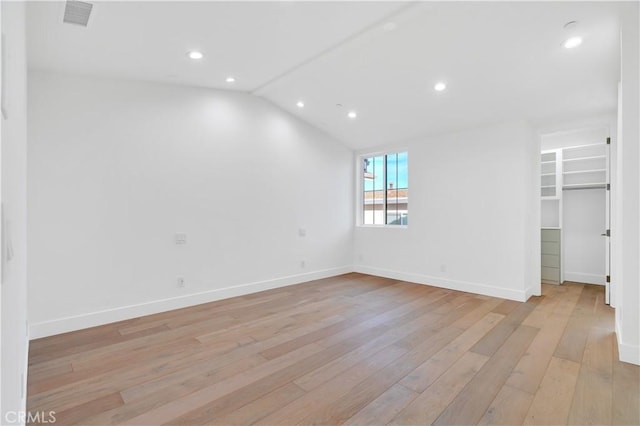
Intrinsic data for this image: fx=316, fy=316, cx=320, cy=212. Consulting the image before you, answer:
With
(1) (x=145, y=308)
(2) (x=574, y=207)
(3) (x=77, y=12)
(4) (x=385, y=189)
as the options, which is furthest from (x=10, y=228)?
(2) (x=574, y=207)

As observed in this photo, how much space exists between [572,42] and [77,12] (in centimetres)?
406

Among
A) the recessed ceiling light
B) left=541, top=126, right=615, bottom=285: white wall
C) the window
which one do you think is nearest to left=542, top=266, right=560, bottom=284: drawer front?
→ left=541, top=126, right=615, bottom=285: white wall

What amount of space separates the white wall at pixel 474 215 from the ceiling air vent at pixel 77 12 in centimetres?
459

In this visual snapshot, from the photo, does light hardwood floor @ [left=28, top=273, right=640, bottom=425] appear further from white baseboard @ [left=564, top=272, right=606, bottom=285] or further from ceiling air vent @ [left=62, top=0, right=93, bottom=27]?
ceiling air vent @ [left=62, top=0, right=93, bottom=27]

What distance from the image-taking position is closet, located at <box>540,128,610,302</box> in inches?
204

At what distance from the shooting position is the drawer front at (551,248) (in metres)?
5.31

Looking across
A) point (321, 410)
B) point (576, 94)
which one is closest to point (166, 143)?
point (321, 410)

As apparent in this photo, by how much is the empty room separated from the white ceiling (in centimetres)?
3

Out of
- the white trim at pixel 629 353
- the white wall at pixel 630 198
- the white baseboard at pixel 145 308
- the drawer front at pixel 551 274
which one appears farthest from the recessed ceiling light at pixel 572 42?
the white baseboard at pixel 145 308

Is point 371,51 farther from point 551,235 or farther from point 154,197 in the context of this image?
point 551,235

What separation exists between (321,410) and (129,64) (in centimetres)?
357

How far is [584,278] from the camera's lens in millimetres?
5387

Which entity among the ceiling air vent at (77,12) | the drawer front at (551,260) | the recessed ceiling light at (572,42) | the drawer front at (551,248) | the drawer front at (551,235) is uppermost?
the recessed ceiling light at (572,42)

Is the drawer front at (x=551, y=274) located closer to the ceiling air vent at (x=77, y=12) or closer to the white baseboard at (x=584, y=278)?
the white baseboard at (x=584, y=278)
